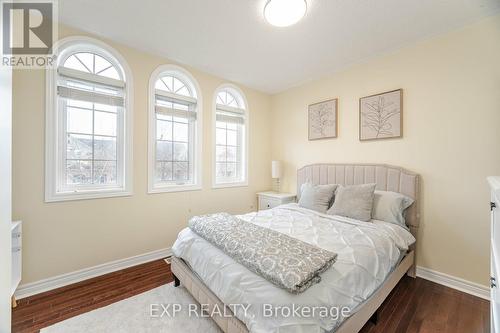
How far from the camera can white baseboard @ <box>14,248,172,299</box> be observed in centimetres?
196

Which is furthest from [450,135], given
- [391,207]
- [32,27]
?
[32,27]

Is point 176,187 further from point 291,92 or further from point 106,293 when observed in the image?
point 291,92

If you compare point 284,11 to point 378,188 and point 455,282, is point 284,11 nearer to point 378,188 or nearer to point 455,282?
point 378,188

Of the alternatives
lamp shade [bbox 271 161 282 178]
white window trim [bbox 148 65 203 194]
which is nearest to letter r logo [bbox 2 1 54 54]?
white window trim [bbox 148 65 203 194]

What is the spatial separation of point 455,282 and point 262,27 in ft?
10.8

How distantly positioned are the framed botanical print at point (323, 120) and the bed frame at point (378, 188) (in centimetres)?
49

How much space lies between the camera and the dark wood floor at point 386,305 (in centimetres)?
163

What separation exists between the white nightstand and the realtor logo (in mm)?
3216

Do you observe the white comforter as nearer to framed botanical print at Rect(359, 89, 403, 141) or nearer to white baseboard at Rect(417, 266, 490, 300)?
white baseboard at Rect(417, 266, 490, 300)

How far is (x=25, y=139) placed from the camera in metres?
1.97

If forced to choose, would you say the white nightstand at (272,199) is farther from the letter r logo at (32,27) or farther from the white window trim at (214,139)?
the letter r logo at (32,27)

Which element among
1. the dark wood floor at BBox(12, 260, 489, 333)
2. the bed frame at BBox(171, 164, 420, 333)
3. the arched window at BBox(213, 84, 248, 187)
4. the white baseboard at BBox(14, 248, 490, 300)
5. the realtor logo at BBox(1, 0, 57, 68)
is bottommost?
the dark wood floor at BBox(12, 260, 489, 333)

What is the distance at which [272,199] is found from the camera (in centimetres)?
358

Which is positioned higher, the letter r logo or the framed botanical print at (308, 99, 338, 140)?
the letter r logo
